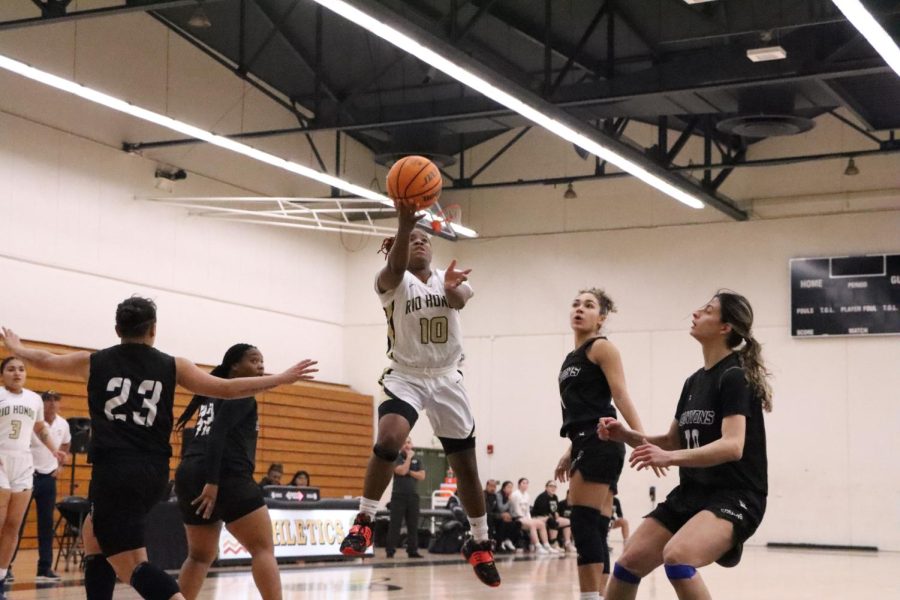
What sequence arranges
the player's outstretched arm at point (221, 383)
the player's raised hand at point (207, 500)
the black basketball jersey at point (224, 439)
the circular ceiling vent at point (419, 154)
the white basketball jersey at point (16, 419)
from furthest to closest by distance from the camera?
the circular ceiling vent at point (419, 154), the white basketball jersey at point (16, 419), the black basketball jersey at point (224, 439), the player's raised hand at point (207, 500), the player's outstretched arm at point (221, 383)

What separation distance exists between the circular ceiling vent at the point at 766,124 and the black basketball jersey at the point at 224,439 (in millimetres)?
13120

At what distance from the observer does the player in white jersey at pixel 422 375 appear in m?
6.60

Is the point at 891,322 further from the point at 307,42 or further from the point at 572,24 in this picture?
the point at 307,42

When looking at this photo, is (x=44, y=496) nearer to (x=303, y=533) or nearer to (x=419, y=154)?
(x=303, y=533)

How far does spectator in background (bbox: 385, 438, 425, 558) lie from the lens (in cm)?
1853

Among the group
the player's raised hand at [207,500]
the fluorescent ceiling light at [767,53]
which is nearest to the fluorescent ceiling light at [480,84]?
the fluorescent ceiling light at [767,53]

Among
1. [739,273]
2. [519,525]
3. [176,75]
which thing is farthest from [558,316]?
[176,75]

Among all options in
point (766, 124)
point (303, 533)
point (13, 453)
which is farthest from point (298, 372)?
point (766, 124)

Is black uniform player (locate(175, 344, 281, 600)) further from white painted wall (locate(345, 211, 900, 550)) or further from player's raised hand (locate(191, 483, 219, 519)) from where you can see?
white painted wall (locate(345, 211, 900, 550))

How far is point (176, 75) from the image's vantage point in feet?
70.1

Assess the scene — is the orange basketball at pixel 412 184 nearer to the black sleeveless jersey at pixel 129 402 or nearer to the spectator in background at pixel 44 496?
the black sleeveless jersey at pixel 129 402

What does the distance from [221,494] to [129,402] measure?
4.08 feet

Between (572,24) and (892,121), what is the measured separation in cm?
615

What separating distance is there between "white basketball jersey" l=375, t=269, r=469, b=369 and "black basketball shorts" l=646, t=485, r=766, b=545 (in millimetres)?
1598
